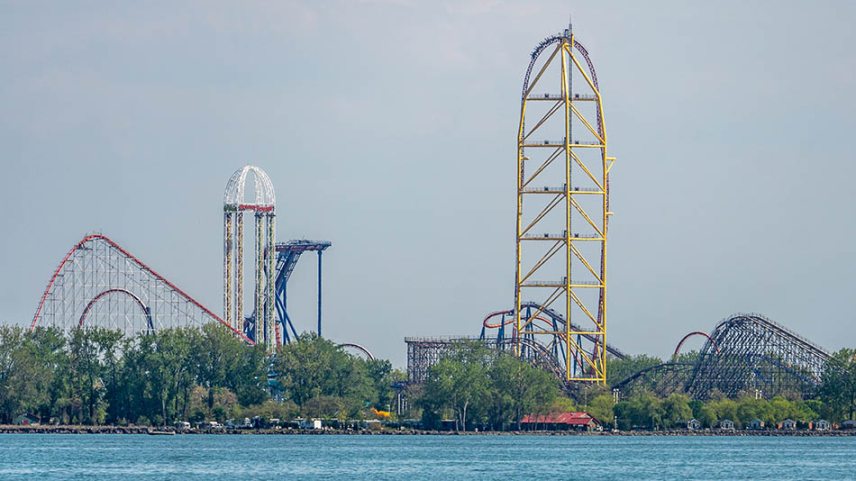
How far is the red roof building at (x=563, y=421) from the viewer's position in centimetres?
13000

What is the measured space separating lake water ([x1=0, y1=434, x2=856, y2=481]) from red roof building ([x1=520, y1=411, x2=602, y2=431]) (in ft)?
25.7

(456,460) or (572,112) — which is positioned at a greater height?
(572,112)

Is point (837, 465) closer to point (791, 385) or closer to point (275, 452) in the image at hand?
point (275, 452)

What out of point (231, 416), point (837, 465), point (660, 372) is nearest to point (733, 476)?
point (837, 465)

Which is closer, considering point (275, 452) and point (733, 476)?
point (733, 476)

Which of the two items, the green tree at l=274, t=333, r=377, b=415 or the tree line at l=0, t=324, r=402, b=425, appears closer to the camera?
the tree line at l=0, t=324, r=402, b=425

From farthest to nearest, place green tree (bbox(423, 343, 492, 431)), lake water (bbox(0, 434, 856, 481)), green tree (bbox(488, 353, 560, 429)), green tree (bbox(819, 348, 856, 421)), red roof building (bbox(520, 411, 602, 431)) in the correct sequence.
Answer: red roof building (bbox(520, 411, 602, 431))
green tree (bbox(819, 348, 856, 421))
green tree (bbox(488, 353, 560, 429))
green tree (bbox(423, 343, 492, 431))
lake water (bbox(0, 434, 856, 481))

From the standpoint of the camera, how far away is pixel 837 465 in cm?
8931

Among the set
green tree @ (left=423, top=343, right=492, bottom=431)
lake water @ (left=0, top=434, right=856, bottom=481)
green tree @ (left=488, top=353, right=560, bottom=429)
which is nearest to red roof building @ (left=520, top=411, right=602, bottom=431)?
green tree @ (left=488, top=353, right=560, bottom=429)

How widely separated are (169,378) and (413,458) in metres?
36.2

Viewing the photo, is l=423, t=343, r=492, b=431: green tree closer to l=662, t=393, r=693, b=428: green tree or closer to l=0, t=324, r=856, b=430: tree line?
l=0, t=324, r=856, b=430: tree line

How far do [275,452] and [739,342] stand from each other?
157 ft

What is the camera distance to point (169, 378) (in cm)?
12369

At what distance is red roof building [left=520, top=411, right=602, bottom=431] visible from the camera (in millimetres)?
130000
